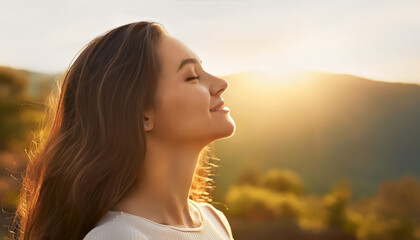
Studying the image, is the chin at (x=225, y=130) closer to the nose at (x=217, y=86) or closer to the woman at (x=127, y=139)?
the woman at (x=127, y=139)

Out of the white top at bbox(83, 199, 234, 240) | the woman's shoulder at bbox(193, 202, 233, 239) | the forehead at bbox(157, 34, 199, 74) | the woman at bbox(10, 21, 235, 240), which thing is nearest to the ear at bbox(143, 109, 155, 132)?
the woman at bbox(10, 21, 235, 240)

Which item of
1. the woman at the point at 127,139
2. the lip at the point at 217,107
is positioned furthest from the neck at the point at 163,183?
the lip at the point at 217,107

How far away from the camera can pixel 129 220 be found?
1633 millimetres

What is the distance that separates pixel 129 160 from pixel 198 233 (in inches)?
13.6

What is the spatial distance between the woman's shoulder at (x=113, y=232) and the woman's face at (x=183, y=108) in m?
0.28

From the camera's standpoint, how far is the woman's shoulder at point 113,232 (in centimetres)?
156

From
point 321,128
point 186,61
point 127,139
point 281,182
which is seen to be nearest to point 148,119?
point 127,139

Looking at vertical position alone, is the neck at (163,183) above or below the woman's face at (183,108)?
below

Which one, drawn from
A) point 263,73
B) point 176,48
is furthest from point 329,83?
point 176,48

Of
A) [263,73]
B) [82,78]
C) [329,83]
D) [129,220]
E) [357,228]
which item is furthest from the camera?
[329,83]

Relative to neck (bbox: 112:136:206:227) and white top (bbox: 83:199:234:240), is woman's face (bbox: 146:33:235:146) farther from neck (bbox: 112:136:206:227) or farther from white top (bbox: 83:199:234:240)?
white top (bbox: 83:199:234:240)

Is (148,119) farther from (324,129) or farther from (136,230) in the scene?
(324,129)

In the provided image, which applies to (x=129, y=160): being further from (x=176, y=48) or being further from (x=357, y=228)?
(x=357, y=228)

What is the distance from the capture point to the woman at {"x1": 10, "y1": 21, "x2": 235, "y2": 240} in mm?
1658
